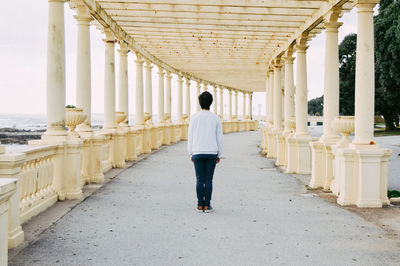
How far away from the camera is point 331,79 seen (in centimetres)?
974

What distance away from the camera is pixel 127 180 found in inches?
417

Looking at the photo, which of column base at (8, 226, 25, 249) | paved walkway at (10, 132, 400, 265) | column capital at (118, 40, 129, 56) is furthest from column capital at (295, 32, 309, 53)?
column base at (8, 226, 25, 249)

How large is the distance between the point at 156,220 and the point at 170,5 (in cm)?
630

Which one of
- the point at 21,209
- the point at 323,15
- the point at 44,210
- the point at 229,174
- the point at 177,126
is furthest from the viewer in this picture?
the point at 177,126

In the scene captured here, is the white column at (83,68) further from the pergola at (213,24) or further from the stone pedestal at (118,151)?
the stone pedestal at (118,151)

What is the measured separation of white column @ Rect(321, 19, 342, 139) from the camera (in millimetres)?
9695

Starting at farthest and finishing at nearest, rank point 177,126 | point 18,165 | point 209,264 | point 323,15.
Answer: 1. point 177,126
2. point 323,15
3. point 18,165
4. point 209,264

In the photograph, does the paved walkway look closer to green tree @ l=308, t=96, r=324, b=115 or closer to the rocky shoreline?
the rocky shoreline

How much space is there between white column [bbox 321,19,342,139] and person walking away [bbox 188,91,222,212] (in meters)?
3.81

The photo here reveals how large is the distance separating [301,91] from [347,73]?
3216cm

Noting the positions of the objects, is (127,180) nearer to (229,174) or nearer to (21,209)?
(229,174)

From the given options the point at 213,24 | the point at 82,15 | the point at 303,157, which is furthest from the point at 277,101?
the point at 82,15

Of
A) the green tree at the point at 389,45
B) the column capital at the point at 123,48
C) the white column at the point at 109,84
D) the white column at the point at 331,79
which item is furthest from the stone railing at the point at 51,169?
the green tree at the point at 389,45

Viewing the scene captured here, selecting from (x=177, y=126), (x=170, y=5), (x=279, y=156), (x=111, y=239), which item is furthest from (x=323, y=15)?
(x=177, y=126)
